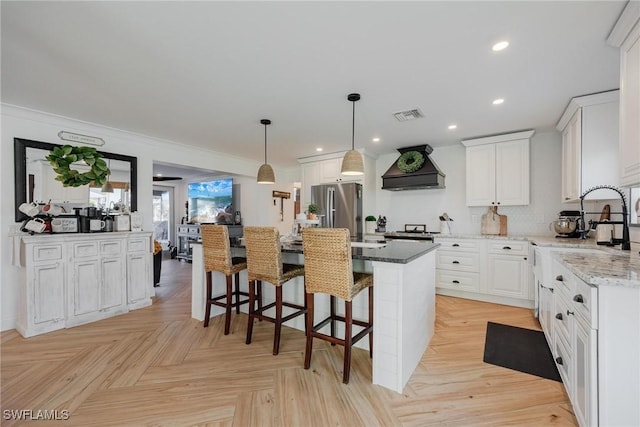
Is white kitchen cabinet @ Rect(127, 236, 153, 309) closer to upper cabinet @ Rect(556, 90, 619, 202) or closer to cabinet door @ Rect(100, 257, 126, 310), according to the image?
cabinet door @ Rect(100, 257, 126, 310)

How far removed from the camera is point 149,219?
13.6 ft

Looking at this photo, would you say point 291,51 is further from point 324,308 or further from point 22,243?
point 22,243

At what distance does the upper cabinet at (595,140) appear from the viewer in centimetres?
269

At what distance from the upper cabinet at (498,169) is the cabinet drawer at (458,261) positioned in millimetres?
820

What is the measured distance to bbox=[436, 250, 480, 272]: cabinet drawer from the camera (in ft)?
13.1

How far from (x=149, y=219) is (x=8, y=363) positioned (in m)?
2.17

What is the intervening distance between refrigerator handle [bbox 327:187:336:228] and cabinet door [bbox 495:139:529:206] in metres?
2.53

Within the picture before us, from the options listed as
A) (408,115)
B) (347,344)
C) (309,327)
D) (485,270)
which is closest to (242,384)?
(309,327)

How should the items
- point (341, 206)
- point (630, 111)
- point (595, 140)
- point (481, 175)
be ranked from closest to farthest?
point (630, 111) < point (595, 140) < point (481, 175) < point (341, 206)

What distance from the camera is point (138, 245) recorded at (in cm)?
371

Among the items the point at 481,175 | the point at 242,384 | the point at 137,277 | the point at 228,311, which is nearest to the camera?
the point at 242,384

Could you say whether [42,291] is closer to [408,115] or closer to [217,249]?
[217,249]

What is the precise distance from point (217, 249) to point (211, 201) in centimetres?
471

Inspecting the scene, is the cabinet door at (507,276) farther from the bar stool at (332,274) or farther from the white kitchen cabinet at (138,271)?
the white kitchen cabinet at (138,271)
